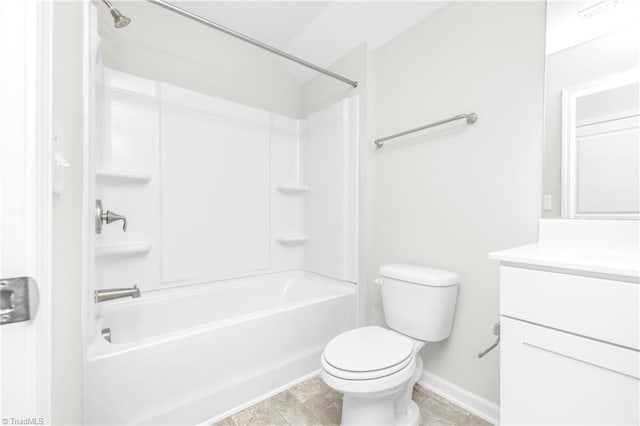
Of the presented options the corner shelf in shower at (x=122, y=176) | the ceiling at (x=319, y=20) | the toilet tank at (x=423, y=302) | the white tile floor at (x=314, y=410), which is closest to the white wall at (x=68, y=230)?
the corner shelf in shower at (x=122, y=176)

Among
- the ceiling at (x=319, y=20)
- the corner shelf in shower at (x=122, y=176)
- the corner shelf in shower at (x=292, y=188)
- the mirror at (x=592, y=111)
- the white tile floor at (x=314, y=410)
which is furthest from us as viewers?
the corner shelf in shower at (x=292, y=188)

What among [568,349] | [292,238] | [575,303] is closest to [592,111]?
[575,303]

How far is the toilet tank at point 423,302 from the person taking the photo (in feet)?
4.59

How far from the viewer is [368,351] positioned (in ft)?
4.09

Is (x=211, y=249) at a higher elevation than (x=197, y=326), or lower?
higher

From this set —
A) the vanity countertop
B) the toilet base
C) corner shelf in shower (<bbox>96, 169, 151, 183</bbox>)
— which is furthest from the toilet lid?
corner shelf in shower (<bbox>96, 169, 151, 183</bbox>)

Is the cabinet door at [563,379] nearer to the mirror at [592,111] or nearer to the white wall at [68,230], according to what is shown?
the mirror at [592,111]

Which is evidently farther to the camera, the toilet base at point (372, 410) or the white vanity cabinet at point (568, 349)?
the toilet base at point (372, 410)

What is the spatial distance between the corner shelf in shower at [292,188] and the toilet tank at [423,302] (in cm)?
118

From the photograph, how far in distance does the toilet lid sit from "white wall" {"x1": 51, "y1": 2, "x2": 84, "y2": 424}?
88 centimetres

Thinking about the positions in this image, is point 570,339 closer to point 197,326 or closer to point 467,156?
point 467,156

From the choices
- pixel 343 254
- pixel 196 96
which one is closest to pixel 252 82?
pixel 196 96

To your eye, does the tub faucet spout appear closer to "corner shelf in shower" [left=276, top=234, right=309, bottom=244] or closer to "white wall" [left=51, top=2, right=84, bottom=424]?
"white wall" [left=51, top=2, right=84, bottom=424]

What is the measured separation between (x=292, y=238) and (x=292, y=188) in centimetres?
Result: 43
